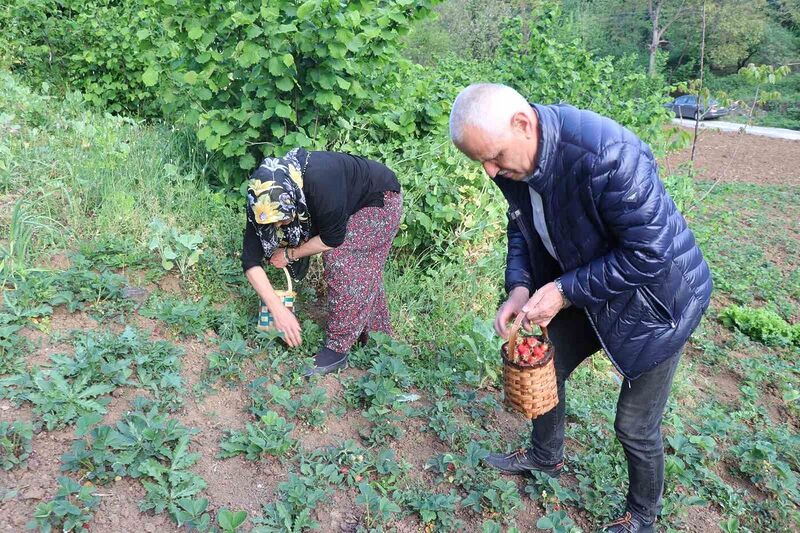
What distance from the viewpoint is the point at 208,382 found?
2.87 metres

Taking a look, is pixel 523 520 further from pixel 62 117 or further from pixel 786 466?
pixel 62 117

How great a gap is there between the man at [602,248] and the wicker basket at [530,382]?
5.7 inches

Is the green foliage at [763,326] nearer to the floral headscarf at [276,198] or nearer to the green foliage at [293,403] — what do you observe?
the green foliage at [293,403]

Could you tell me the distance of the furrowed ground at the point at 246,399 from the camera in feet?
7.47

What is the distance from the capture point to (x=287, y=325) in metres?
3.01

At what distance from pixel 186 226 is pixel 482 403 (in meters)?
2.20

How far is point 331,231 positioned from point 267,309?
60cm

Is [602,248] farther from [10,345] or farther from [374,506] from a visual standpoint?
[10,345]

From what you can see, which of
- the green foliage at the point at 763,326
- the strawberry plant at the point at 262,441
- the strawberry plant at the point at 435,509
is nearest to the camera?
the strawberry plant at the point at 435,509

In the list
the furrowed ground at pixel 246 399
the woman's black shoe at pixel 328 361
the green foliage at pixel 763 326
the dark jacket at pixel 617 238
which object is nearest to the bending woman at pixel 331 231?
the woman's black shoe at pixel 328 361

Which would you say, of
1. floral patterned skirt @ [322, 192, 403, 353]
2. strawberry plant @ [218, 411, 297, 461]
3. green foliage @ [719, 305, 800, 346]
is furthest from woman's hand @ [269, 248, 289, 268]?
green foliage @ [719, 305, 800, 346]

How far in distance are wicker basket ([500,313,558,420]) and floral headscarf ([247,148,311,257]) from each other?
1191 millimetres

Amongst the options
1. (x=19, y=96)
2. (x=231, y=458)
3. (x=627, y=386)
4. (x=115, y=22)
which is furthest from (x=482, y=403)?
(x=115, y=22)

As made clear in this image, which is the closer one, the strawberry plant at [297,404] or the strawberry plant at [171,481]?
the strawberry plant at [171,481]
